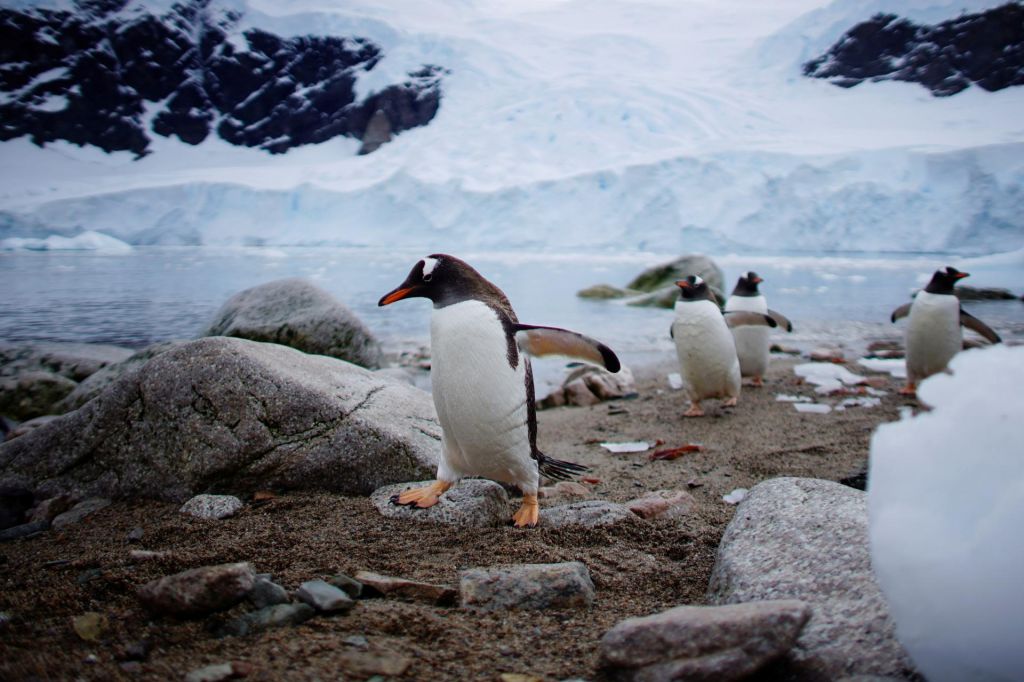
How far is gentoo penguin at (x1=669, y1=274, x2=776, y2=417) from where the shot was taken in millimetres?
4691

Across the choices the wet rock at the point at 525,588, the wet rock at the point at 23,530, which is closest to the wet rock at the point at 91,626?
the wet rock at the point at 525,588

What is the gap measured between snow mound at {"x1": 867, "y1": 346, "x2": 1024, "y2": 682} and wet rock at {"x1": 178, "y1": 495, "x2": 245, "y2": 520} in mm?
2042

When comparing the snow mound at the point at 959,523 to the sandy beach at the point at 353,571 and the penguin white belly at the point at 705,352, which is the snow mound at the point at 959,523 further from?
the penguin white belly at the point at 705,352

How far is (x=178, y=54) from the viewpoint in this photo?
7543 mm

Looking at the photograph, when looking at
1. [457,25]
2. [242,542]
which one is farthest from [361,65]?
[242,542]

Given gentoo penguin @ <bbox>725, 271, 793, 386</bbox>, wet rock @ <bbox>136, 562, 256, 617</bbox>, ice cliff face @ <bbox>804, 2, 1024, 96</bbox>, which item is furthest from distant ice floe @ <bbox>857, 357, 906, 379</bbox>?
ice cliff face @ <bbox>804, 2, 1024, 96</bbox>

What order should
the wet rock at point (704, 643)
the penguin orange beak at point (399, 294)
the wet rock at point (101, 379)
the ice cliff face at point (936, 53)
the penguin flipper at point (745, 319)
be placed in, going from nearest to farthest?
the wet rock at point (704, 643)
the penguin orange beak at point (399, 294)
the wet rock at point (101, 379)
the penguin flipper at point (745, 319)
the ice cliff face at point (936, 53)

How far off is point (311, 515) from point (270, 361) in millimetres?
799

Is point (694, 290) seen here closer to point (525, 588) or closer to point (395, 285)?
point (525, 588)

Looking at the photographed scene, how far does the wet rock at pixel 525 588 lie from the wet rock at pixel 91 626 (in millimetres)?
777

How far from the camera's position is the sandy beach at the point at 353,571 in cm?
129

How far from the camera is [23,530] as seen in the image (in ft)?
7.65

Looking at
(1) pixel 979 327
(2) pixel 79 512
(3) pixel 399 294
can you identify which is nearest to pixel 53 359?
(2) pixel 79 512

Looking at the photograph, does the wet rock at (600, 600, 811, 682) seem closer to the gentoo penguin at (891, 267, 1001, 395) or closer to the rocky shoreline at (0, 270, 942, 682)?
the rocky shoreline at (0, 270, 942, 682)
